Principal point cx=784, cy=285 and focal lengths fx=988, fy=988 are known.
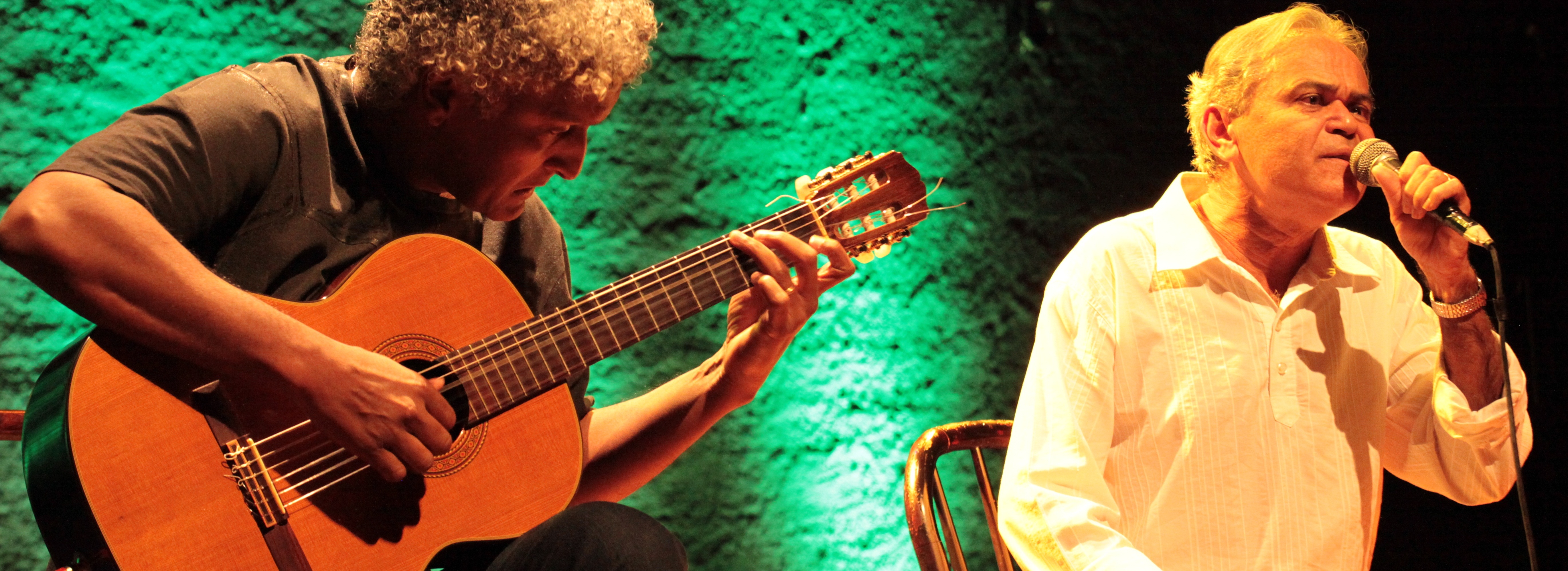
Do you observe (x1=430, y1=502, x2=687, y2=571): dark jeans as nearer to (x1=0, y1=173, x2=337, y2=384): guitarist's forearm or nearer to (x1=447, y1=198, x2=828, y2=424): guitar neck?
(x1=447, y1=198, x2=828, y2=424): guitar neck

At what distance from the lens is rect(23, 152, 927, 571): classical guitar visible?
119 centimetres

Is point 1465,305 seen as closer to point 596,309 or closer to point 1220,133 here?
point 1220,133

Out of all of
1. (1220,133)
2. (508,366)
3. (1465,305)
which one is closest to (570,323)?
(508,366)

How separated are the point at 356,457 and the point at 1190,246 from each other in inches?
54.3

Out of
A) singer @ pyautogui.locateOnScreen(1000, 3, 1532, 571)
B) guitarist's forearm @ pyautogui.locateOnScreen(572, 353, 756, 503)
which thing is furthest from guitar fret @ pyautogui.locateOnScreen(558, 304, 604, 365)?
singer @ pyautogui.locateOnScreen(1000, 3, 1532, 571)

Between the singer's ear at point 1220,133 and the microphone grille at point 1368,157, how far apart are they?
214 millimetres

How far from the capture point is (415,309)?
147cm

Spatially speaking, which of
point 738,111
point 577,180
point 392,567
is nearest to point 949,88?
point 738,111

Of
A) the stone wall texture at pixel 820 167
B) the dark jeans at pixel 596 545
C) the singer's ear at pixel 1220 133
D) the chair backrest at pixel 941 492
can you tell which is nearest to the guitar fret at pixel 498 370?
the dark jeans at pixel 596 545

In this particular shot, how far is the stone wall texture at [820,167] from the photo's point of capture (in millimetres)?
2012

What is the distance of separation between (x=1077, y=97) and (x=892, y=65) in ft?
1.96

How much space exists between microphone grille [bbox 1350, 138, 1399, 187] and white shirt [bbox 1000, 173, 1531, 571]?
0.24 meters

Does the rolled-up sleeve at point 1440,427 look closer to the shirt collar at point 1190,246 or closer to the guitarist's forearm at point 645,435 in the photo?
the shirt collar at point 1190,246

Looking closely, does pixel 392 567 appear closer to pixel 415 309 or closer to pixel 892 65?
pixel 415 309
